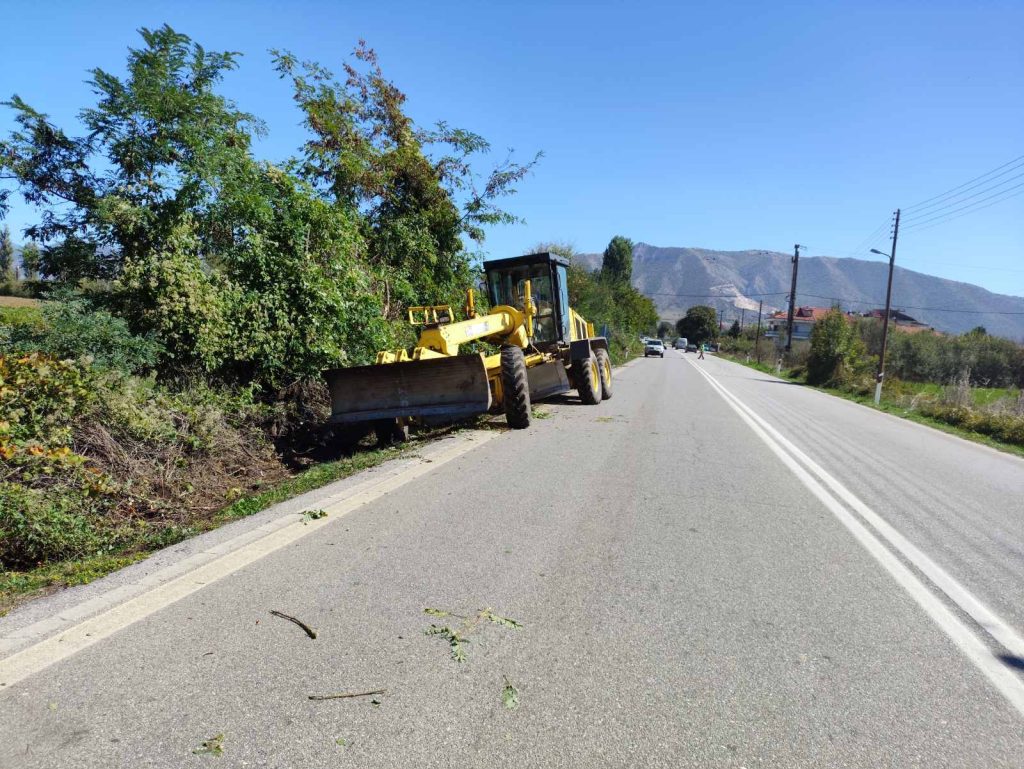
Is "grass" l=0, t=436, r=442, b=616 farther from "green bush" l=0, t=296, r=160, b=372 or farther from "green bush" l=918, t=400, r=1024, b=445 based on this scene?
"green bush" l=918, t=400, r=1024, b=445

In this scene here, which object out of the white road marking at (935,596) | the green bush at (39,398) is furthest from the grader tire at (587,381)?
the green bush at (39,398)

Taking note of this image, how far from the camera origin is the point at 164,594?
3961mm

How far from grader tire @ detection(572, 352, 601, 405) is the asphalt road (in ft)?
26.4

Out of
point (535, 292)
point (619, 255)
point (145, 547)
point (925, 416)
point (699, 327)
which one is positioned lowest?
point (925, 416)

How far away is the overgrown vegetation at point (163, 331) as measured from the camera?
218 inches

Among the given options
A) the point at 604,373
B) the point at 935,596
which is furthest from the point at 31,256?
the point at 604,373

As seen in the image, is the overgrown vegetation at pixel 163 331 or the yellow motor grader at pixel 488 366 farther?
the yellow motor grader at pixel 488 366

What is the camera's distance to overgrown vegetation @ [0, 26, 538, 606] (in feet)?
18.2

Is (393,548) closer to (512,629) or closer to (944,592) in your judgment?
(512,629)

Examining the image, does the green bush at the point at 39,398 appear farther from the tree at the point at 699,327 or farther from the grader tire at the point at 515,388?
the tree at the point at 699,327

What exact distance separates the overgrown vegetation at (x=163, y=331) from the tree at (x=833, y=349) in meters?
32.0

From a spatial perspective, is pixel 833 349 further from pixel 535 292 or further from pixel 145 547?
pixel 145 547

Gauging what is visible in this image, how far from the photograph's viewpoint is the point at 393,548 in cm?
490

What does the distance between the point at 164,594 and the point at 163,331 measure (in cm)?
530
